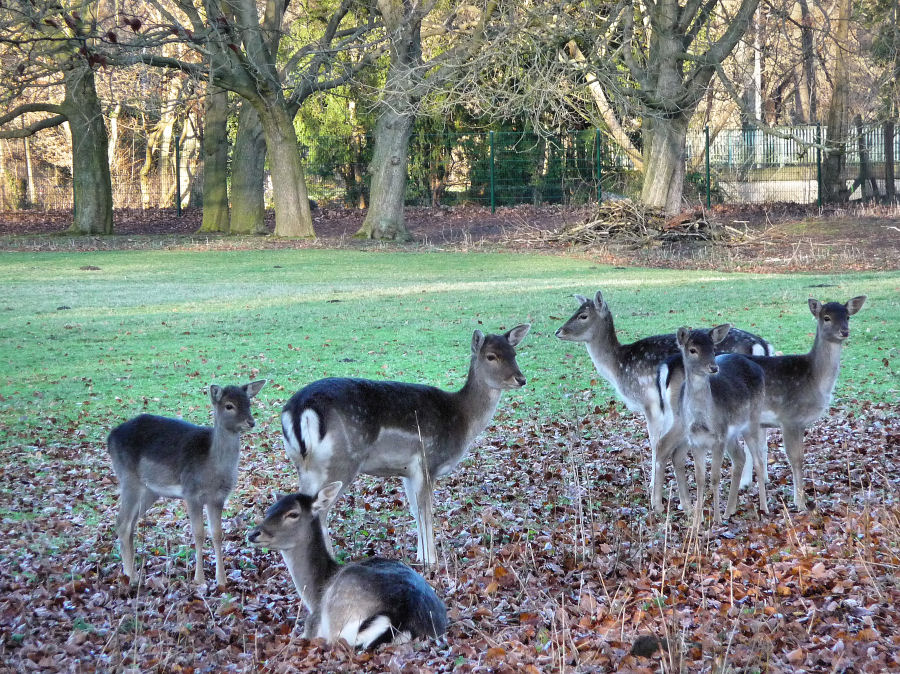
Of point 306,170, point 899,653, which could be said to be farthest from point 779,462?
point 306,170

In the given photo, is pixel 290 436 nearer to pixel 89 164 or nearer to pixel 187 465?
pixel 187 465

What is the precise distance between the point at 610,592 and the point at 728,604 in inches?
24.2

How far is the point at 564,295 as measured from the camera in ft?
54.2

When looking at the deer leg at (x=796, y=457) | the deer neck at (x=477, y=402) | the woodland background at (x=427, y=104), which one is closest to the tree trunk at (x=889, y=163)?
the woodland background at (x=427, y=104)

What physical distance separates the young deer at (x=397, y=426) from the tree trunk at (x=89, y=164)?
79.3ft

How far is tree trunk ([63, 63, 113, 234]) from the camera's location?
28641mm

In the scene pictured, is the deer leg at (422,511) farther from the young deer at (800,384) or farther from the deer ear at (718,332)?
the young deer at (800,384)

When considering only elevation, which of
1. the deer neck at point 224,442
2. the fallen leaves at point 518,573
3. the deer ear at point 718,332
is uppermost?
the deer ear at point 718,332

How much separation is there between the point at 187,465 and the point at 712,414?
10.2 feet

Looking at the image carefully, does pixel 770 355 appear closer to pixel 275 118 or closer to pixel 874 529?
pixel 874 529

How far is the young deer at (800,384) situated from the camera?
7152mm

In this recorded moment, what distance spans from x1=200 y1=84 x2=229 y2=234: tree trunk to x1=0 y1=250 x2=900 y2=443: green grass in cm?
854

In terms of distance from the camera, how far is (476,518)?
7012 millimetres

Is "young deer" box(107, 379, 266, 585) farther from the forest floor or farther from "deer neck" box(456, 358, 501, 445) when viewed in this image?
"deer neck" box(456, 358, 501, 445)
